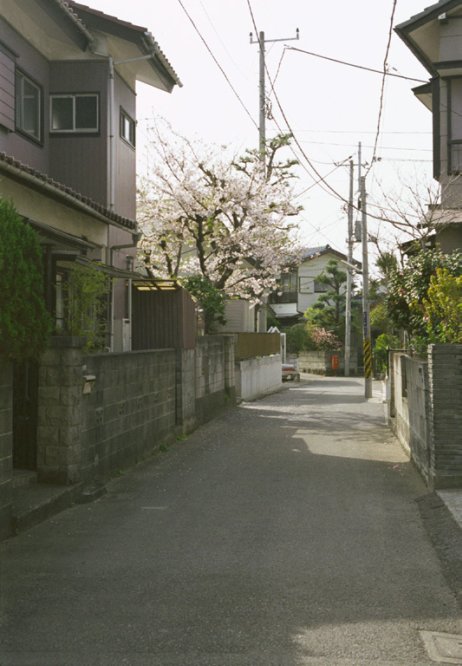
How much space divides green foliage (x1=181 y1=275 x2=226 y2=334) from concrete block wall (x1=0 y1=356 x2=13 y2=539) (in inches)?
644

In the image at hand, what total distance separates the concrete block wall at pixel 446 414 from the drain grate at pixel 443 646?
4752 millimetres

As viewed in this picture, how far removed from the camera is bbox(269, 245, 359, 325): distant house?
65062mm

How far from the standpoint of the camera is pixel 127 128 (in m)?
17.9

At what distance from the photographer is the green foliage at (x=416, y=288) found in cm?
1420

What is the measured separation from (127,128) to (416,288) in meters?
7.59

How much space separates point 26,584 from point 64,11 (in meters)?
10.8

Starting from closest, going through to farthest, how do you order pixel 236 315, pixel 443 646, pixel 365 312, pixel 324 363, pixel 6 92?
pixel 443 646
pixel 6 92
pixel 365 312
pixel 236 315
pixel 324 363

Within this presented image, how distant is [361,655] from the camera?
4516 mm

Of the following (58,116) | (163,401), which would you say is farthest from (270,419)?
(58,116)

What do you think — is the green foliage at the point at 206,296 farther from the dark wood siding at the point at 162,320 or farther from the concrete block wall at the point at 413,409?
the concrete block wall at the point at 413,409

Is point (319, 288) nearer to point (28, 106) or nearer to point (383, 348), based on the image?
point (383, 348)

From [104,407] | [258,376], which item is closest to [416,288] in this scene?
[104,407]

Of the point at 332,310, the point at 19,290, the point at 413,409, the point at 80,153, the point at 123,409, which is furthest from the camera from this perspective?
the point at 332,310

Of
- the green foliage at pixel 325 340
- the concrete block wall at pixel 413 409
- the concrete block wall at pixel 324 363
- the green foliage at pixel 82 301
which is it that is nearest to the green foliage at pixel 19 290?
the green foliage at pixel 82 301
